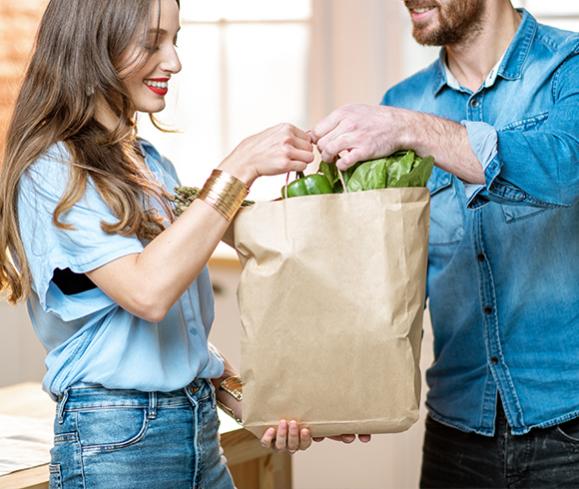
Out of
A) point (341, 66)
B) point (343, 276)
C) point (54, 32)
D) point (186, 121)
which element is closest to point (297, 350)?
point (343, 276)

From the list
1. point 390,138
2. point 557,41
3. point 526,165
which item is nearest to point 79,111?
point 390,138

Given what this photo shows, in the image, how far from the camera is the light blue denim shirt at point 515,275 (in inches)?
77.3

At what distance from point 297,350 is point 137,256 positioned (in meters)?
0.27

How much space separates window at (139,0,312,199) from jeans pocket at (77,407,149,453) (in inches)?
84.2

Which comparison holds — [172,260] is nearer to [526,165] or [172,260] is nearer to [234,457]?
[526,165]

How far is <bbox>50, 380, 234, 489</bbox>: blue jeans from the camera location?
152 cm

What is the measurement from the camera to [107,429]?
153 cm

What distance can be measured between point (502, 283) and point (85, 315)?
87 centimetres

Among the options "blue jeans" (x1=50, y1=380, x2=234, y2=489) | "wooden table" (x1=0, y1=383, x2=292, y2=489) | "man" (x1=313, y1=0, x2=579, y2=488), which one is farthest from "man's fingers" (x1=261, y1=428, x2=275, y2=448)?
"man" (x1=313, y1=0, x2=579, y2=488)

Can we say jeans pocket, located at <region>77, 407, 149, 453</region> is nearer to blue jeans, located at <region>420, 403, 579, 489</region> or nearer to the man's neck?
blue jeans, located at <region>420, 403, 579, 489</region>

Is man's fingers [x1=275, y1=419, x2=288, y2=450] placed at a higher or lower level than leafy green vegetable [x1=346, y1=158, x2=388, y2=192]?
lower

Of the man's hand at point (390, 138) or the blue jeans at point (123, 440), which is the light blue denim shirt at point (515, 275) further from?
the blue jeans at point (123, 440)

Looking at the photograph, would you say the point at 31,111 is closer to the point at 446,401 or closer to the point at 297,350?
the point at 297,350

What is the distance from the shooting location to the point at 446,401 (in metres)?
2.12
